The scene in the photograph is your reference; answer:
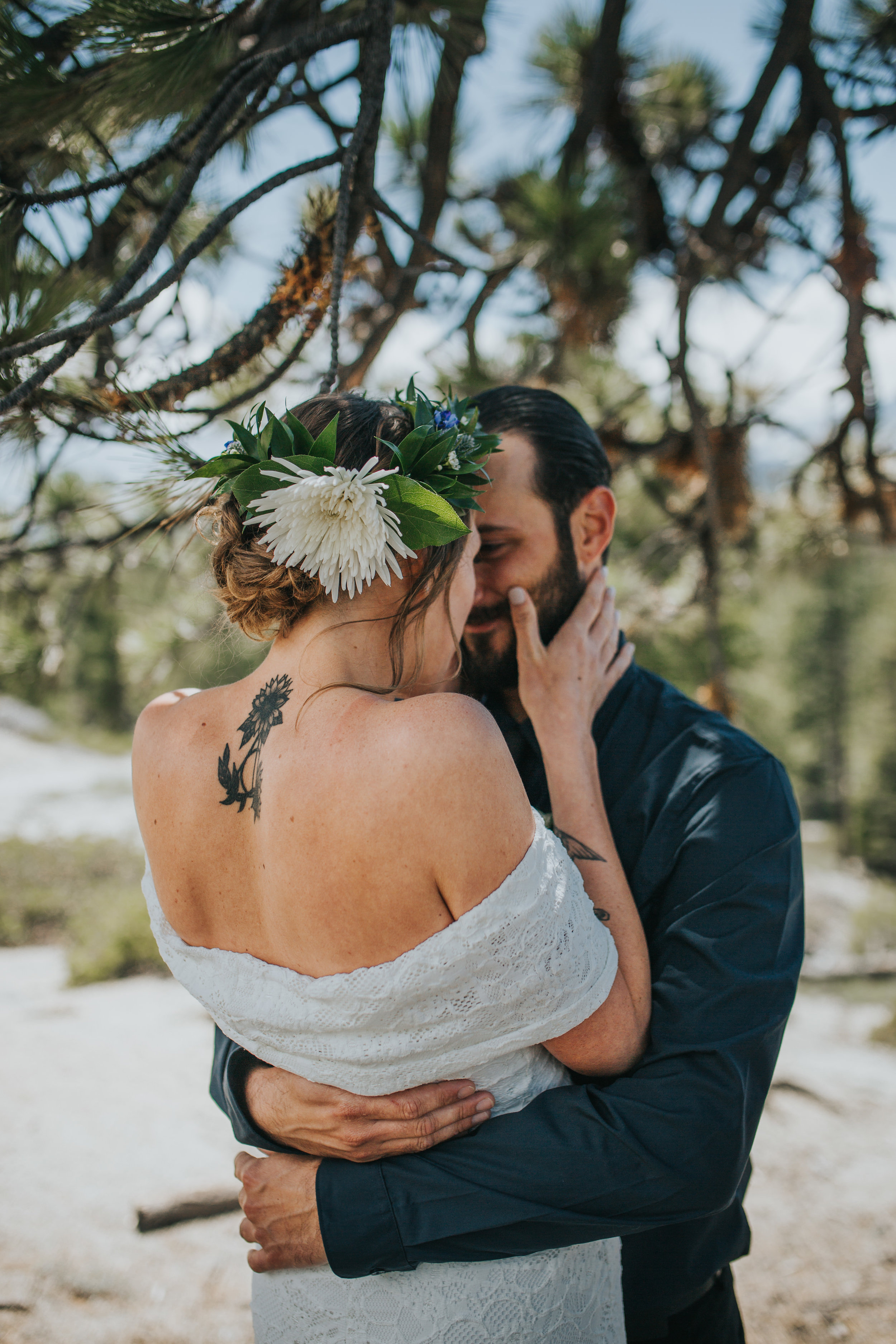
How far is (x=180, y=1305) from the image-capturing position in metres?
3.02

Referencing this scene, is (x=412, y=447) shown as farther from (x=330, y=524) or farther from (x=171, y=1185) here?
(x=171, y=1185)

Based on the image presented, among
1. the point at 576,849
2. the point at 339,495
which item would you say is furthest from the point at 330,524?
the point at 576,849

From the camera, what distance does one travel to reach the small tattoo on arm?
4.62 ft

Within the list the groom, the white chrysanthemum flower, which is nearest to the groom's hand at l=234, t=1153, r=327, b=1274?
the groom

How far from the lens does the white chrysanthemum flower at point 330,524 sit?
3.78ft

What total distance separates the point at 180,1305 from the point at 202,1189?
67 centimetres

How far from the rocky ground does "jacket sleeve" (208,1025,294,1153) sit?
198cm

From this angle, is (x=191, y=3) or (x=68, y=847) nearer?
(x=191, y=3)

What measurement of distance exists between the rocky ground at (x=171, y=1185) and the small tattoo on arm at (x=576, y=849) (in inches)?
108

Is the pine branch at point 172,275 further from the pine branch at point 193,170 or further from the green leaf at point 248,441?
the green leaf at point 248,441

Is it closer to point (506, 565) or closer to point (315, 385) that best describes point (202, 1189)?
point (506, 565)

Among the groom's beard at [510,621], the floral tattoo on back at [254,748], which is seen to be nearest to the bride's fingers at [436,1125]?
the floral tattoo on back at [254,748]

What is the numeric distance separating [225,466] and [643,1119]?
1.23 meters

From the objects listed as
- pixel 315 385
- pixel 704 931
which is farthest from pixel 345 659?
pixel 315 385
